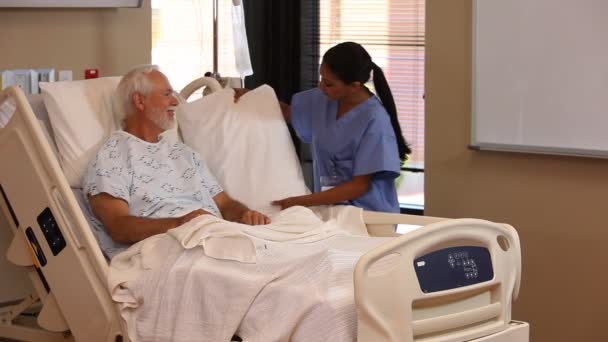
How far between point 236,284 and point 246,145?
93 centimetres

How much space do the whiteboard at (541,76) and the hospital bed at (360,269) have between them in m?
0.75

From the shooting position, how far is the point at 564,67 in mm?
3391

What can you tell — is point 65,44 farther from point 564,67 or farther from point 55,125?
point 564,67

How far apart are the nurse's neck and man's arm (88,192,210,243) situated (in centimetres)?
69

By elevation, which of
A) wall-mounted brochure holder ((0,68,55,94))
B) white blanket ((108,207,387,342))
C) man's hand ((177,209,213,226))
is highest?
wall-mounted brochure holder ((0,68,55,94))

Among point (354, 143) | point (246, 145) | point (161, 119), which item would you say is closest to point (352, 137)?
point (354, 143)

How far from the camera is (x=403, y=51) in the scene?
464 cm

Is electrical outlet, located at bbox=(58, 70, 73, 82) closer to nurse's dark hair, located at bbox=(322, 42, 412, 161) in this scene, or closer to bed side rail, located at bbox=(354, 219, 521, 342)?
nurse's dark hair, located at bbox=(322, 42, 412, 161)

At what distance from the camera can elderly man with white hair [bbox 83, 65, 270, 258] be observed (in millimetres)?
2883

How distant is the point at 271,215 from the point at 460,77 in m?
0.98

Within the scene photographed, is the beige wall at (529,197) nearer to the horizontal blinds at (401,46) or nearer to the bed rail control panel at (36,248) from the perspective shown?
the horizontal blinds at (401,46)

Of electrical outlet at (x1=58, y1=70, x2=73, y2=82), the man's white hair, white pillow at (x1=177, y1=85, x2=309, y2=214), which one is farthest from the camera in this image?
electrical outlet at (x1=58, y1=70, x2=73, y2=82)

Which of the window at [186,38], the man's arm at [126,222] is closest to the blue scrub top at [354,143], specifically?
the man's arm at [126,222]

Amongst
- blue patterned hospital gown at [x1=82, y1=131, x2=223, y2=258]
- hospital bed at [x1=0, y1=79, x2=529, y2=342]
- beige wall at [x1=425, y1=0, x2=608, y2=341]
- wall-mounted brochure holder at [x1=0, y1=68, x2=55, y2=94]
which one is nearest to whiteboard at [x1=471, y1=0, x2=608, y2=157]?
beige wall at [x1=425, y1=0, x2=608, y2=341]
